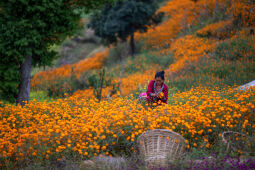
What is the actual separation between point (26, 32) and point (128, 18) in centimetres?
1027

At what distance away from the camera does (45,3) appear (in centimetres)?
694

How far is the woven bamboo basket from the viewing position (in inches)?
143

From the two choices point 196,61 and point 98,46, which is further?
point 98,46

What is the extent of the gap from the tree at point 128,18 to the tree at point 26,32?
27.1ft

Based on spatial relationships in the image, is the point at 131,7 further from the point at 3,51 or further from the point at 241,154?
the point at 241,154

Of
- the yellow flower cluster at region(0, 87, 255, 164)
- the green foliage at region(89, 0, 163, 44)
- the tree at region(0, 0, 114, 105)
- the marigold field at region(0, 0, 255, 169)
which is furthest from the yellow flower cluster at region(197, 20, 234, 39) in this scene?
the yellow flower cluster at region(0, 87, 255, 164)

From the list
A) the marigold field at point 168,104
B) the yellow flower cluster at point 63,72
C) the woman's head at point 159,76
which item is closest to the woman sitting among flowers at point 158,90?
the woman's head at point 159,76

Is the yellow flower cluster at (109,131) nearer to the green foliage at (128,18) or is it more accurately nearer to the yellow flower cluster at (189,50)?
the yellow flower cluster at (189,50)

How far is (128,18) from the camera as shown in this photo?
16.3 metres

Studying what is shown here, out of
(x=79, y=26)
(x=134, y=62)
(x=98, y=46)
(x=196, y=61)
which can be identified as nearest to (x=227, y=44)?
(x=196, y=61)

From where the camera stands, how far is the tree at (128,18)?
1605 centimetres

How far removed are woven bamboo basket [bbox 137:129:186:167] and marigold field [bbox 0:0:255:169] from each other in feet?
0.80

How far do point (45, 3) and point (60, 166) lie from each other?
4.98m

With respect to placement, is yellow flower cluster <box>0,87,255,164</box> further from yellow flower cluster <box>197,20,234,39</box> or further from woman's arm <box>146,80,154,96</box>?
yellow flower cluster <box>197,20,234,39</box>
